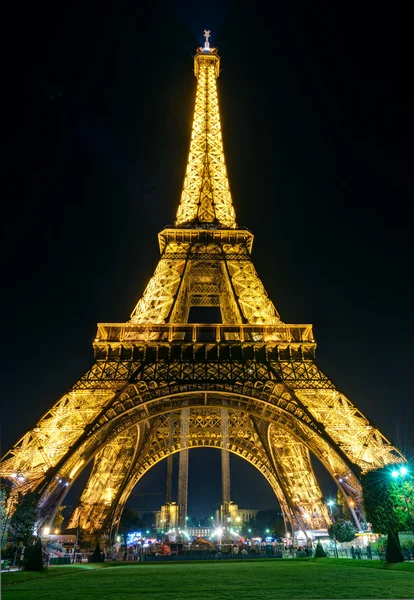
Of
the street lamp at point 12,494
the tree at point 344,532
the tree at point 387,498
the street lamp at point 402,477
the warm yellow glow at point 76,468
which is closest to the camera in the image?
the street lamp at point 12,494

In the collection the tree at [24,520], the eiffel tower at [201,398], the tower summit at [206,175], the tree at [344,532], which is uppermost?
the tower summit at [206,175]

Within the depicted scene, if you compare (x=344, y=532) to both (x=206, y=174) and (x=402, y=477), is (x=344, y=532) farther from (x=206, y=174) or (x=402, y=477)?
(x=206, y=174)

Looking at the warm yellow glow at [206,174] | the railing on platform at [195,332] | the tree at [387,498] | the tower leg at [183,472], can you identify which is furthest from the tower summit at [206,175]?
the tree at [387,498]

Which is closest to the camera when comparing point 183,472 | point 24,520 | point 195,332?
point 24,520

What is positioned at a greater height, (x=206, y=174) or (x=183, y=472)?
(x=206, y=174)

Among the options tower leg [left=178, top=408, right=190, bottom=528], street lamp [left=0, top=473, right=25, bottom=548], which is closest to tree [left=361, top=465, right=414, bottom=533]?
street lamp [left=0, top=473, right=25, bottom=548]

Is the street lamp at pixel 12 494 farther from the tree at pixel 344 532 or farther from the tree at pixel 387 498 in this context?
the tree at pixel 344 532

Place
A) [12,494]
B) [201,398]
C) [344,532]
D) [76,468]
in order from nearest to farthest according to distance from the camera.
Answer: [12,494] < [76,468] < [344,532] < [201,398]

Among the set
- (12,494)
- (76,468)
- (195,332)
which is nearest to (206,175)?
(195,332)
